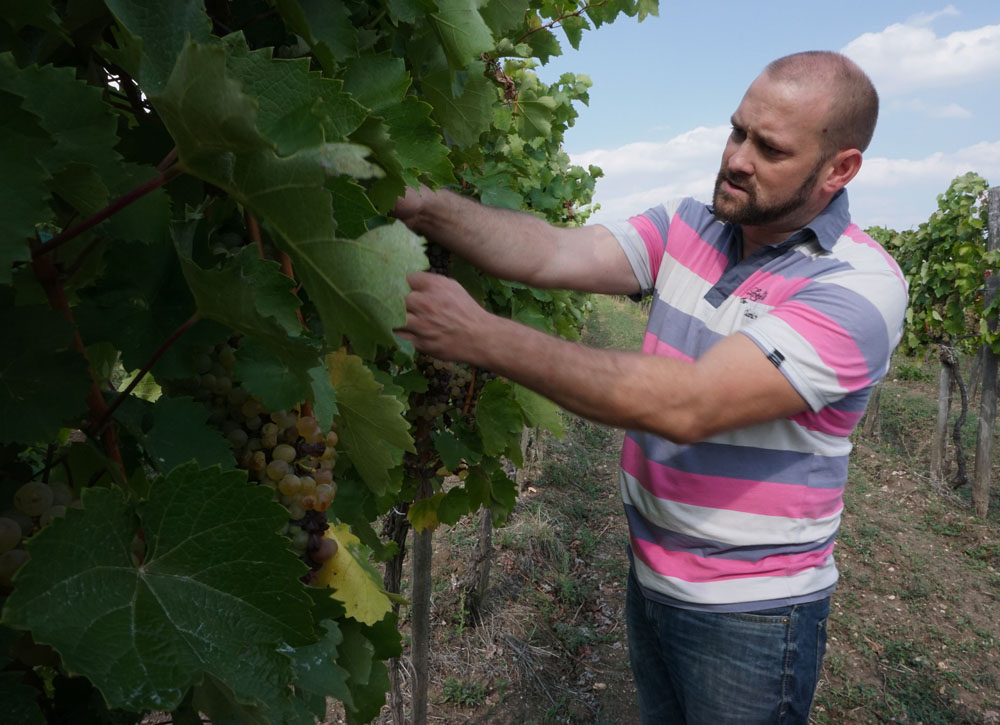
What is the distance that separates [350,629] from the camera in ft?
3.57

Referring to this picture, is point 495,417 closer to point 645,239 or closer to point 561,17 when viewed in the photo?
point 645,239

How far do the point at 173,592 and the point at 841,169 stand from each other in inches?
97.9

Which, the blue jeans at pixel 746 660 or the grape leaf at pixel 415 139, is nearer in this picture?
the grape leaf at pixel 415 139

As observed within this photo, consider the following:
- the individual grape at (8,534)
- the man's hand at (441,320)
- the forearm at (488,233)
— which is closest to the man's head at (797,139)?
the forearm at (488,233)

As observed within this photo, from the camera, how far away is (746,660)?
230 centimetres

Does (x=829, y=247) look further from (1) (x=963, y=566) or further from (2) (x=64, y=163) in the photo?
(1) (x=963, y=566)

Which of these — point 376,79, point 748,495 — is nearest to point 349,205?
point 376,79

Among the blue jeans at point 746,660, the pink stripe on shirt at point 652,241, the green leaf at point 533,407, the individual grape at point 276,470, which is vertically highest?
the pink stripe on shirt at point 652,241

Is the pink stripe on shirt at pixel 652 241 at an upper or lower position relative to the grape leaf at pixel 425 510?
upper

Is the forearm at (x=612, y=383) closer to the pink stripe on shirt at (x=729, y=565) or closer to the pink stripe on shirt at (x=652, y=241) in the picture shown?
the pink stripe on shirt at (x=729, y=565)

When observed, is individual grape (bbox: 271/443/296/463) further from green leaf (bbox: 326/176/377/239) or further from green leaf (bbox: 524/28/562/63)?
green leaf (bbox: 524/28/562/63)

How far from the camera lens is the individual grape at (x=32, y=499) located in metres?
0.64

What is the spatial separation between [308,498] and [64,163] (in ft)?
1.56

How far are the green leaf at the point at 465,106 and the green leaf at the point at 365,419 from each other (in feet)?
2.42
